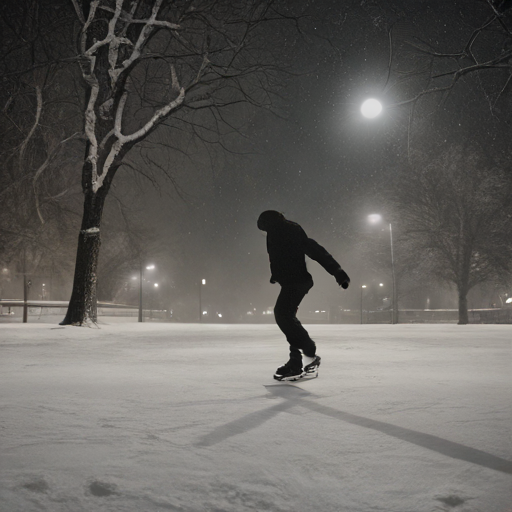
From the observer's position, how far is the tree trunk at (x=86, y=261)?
543 inches

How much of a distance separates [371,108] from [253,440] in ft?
29.0

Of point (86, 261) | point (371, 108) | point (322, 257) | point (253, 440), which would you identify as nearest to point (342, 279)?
point (322, 257)

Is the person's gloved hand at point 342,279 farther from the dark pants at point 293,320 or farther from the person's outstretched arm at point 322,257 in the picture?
the dark pants at point 293,320

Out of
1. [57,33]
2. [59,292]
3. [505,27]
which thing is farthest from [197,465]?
[59,292]

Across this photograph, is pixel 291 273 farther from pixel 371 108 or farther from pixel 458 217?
pixel 458 217

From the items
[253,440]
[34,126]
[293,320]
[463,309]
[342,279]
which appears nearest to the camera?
[253,440]

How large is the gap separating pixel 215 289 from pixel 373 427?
4212 inches

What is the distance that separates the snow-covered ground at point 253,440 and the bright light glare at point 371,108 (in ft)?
19.0

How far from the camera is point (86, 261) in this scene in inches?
547

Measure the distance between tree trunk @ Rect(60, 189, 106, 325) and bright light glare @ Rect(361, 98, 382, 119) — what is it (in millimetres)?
6881

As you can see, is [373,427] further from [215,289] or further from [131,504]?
[215,289]

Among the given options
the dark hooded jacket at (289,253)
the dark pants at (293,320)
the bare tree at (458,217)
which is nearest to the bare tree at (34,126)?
the dark hooded jacket at (289,253)

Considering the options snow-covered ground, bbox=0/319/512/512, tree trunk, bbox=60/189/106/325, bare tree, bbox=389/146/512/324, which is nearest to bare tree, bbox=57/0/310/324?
tree trunk, bbox=60/189/106/325

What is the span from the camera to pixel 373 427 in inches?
134
